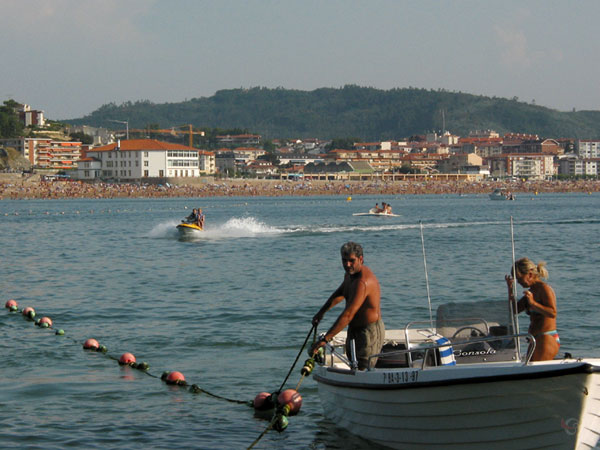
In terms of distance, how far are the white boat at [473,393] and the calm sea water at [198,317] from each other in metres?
1.05

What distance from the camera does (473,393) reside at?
863 centimetres

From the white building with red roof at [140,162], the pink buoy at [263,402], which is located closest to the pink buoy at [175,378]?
the pink buoy at [263,402]

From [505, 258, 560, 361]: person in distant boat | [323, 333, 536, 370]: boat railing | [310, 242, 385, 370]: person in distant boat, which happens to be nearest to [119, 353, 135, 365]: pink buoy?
[323, 333, 536, 370]: boat railing

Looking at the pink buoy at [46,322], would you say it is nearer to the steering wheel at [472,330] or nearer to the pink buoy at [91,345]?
the pink buoy at [91,345]

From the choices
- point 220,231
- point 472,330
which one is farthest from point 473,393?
point 220,231

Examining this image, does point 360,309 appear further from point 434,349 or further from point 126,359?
point 126,359

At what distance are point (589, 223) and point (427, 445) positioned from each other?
55815 mm

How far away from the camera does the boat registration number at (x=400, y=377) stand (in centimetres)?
890

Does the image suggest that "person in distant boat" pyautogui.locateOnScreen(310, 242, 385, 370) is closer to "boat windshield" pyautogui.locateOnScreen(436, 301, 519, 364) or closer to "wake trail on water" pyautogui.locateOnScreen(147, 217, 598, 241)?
"boat windshield" pyautogui.locateOnScreen(436, 301, 519, 364)

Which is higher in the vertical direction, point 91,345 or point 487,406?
point 487,406

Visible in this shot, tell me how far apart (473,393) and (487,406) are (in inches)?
7.7

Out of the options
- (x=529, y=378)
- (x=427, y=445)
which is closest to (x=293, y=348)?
(x=427, y=445)

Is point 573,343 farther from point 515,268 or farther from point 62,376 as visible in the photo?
point 62,376

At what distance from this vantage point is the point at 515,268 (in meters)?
9.12
